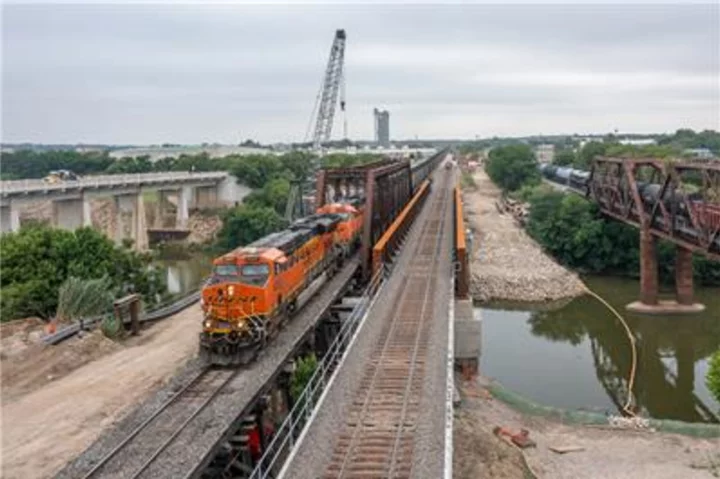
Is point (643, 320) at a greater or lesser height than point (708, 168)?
lesser

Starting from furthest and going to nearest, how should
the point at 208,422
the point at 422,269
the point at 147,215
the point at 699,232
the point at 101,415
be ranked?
the point at 147,215
the point at 699,232
the point at 422,269
the point at 101,415
the point at 208,422

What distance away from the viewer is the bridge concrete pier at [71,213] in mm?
83438

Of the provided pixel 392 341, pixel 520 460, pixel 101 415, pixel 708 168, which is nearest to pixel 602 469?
pixel 520 460

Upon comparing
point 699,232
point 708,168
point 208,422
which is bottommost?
point 208,422

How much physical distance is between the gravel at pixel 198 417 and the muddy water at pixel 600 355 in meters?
16.0

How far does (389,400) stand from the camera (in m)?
21.9

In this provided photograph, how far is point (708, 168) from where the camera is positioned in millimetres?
42750


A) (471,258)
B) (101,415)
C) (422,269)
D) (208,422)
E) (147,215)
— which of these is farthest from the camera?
(147,215)

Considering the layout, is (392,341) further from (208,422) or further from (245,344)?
(208,422)

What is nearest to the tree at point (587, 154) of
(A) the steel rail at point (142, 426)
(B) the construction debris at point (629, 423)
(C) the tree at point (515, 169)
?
(C) the tree at point (515, 169)

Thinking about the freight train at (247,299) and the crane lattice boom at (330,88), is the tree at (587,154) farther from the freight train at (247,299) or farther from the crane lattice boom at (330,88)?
the freight train at (247,299)

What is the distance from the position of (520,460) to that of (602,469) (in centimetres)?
271

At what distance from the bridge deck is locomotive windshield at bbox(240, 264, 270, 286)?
4032 mm

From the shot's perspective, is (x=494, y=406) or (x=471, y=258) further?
(x=471, y=258)
